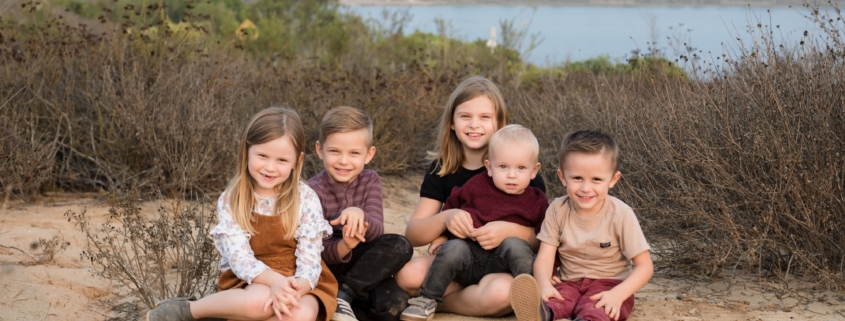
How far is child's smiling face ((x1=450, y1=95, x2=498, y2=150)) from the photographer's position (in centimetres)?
375

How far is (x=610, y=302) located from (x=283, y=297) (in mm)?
1188

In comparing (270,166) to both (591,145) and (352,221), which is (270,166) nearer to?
(352,221)

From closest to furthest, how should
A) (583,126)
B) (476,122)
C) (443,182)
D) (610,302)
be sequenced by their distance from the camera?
(610,302), (476,122), (443,182), (583,126)

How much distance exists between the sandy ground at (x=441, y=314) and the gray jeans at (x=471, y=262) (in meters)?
0.19

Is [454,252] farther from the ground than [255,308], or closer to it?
farther from the ground

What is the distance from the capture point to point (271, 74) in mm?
7414

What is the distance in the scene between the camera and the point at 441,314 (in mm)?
3646

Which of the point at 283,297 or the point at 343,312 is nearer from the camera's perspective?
the point at 283,297

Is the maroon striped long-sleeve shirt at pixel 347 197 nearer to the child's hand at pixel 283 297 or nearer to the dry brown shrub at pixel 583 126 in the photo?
the child's hand at pixel 283 297

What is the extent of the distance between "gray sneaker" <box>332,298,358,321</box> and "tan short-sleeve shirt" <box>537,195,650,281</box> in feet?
2.61

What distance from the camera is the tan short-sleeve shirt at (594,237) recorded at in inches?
129

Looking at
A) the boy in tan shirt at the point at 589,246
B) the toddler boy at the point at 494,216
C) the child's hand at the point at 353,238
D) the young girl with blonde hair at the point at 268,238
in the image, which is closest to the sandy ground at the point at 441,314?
the toddler boy at the point at 494,216

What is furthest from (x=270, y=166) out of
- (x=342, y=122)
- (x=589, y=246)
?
(x=589, y=246)

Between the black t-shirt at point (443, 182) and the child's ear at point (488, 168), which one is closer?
the child's ear at point (488, 168)
